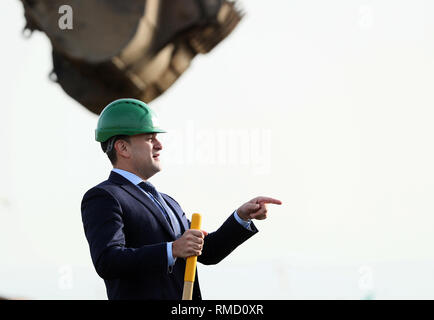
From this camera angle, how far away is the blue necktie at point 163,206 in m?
3.54

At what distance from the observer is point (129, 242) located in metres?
3.41

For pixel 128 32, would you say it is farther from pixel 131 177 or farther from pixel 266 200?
pixel 266 200

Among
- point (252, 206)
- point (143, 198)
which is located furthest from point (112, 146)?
point (252, 206)

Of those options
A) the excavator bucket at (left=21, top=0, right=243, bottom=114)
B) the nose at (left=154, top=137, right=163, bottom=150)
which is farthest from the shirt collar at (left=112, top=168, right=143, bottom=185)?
the excavator bucket at (left=21, top=0, right=243, bottom=114)

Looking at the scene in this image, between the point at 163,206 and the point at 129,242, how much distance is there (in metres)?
0.26

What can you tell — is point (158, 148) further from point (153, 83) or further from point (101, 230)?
point (153, 83)

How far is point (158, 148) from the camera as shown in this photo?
3.53m

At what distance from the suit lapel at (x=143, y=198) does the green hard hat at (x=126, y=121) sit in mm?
203

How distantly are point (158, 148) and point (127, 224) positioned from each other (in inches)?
14.6

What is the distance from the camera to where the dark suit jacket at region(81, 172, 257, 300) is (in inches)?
126

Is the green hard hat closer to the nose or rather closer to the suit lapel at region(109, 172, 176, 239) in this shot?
the nose
